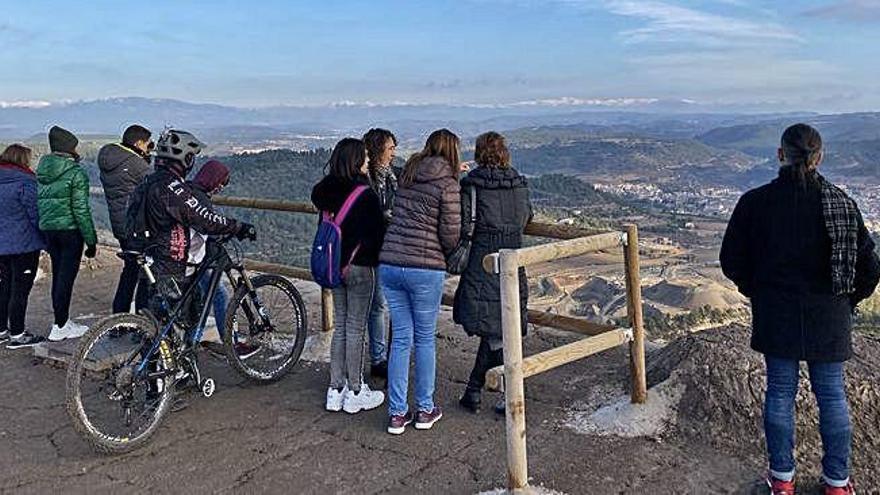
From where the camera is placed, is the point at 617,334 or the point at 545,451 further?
the point at 617,334

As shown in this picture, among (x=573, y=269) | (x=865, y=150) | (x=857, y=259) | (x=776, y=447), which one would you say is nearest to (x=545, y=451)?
(x=776, y=447)

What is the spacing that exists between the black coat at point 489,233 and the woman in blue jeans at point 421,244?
13 cm

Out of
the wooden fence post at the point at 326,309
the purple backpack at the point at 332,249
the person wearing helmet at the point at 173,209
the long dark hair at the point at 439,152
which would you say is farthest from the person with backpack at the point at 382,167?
the wooden fence post at the point at 326,309

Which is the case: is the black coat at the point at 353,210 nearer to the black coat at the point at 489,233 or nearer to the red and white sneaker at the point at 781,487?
the black coat at the point at 489,233

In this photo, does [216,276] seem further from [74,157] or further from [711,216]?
[711,216]

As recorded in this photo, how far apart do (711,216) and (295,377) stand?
53.4 meters

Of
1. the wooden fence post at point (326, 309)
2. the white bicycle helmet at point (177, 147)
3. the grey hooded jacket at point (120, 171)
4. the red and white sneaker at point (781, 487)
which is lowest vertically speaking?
the red and white sneaker at point (781, 487)

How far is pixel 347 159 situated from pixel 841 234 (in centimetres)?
259

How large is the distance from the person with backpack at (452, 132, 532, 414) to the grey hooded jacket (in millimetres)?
2845

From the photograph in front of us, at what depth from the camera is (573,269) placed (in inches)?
910

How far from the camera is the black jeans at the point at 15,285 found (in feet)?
20.6

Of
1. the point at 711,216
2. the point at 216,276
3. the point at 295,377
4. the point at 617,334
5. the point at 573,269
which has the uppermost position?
the point at 216,276

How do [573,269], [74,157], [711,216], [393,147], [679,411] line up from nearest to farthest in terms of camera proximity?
[679,411], [393,147], [74,157], [573,269], [711,216]

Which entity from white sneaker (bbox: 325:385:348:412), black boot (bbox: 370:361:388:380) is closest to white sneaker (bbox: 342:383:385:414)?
white sneaker (bbox: 325:385:348:412)
